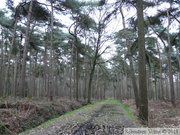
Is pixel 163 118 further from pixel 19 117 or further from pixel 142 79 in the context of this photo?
pixel 19 117

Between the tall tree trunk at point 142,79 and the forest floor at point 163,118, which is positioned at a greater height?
the tall tree trunk at point 142,79

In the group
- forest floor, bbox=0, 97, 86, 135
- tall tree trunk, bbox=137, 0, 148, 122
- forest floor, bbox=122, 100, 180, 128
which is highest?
tall tree trunk, bbox=137, 0, 148, 122

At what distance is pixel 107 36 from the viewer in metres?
17.1

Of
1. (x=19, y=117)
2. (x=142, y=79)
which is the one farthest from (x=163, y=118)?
(x=19, y=117)

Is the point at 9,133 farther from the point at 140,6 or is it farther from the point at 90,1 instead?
the point at 90,1

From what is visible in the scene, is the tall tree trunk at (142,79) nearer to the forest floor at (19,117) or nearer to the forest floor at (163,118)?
the forest floor at (163,118)

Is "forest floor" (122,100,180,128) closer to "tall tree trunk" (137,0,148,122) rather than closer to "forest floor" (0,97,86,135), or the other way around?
"tall tree trunk" (137,0,148,122)

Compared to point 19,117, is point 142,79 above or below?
above

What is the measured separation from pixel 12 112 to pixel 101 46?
45.0 feet

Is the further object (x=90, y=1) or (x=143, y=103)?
(x=90, y=1)

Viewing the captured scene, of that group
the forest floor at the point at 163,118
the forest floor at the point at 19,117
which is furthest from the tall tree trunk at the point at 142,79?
the forest floor at the point at 19,117

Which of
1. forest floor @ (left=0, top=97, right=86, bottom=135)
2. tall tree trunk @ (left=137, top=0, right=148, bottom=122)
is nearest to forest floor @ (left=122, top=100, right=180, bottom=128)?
tall tree trunk @ (left=137, top=0, right=148, bottom=122)

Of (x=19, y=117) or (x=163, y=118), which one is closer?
(x=19, y=117)

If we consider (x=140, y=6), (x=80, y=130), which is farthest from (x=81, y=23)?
(x=80, y=130)
